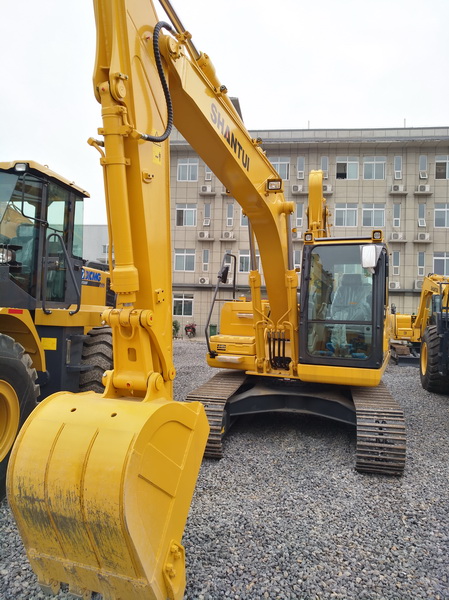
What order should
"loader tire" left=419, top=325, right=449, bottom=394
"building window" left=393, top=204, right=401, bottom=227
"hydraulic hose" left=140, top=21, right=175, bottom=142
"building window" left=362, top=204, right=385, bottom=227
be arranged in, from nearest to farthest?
"hydraulic hose" left=140, top=21, right=175, bottom=142 → "loader tire" left=419, top=325, right=449, bottom=394 → "building window" left=393, top=204, right=401, bottom=227 → "building window" left=362, top=204, right=385, bottom=227

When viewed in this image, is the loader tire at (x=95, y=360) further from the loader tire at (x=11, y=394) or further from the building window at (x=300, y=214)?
the building window at (x=300, y=214)

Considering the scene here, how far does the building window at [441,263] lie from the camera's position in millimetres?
23469

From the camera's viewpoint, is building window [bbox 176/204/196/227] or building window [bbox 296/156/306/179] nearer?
building window [bbox 296/156/306/179]

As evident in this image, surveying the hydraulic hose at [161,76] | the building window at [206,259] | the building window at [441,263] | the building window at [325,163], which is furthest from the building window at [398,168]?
the hydraulic hose at [161,76]

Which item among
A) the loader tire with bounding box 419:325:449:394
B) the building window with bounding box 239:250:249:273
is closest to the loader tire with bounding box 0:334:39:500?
the loader tire with bounding box 419:325:449:394

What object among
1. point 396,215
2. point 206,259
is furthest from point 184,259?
point 396,215

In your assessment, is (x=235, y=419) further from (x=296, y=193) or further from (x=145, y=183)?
(x=296, y=193)

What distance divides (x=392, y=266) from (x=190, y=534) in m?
22.7

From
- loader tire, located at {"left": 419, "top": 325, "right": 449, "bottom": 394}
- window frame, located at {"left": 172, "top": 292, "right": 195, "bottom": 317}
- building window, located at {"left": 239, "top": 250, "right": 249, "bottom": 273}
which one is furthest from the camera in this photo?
window frame, located at {"left": 172, "top": 292, "right": 195, "bottom": 317}

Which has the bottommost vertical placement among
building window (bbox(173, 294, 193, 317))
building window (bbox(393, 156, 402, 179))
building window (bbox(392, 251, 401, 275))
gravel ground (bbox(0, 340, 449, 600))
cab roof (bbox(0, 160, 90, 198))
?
gravel ground (bbox(0, 340, 449, 600))

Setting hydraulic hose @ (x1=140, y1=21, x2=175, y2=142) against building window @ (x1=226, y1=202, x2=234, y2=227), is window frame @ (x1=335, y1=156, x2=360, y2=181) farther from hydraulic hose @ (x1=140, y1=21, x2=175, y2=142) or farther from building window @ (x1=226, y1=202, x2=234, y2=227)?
hydraulic hose @ (x1=140, y1=21, x2=175, y2=142)

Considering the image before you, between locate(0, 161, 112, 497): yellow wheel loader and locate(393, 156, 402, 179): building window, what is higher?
locate(393, 156, 402, 179): building window

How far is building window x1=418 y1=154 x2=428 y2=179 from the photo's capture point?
77.3ft

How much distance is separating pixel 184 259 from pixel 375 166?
40.3ft
